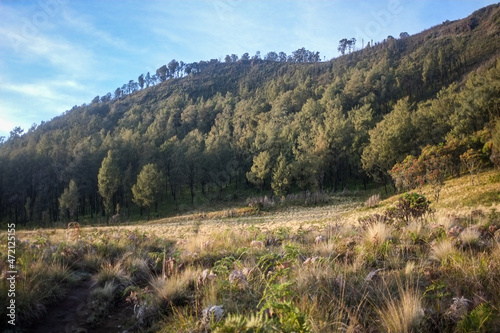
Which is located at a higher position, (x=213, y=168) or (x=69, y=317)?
(x=213, y=168)

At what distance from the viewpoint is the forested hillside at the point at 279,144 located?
42.3 meters

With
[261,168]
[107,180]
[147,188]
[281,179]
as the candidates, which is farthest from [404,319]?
[107,180]

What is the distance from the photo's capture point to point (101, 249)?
18.7 feet

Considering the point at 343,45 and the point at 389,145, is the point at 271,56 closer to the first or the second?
the point at 343,45

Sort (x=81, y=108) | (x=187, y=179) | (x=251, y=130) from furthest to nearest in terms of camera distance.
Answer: (x=81, y=108), (x=251, y=130), (x=187, y=179)

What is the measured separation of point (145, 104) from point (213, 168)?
3381 inches

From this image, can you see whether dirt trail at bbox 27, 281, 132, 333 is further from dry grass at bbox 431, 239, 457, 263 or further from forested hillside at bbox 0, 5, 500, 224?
forested hillside at bbox 0, 5, 500, 224

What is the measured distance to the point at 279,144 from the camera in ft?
189

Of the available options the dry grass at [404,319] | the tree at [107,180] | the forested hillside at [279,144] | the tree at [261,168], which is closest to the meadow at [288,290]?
the dry grass at [404,319]

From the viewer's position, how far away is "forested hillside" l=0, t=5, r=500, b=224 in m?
42.3

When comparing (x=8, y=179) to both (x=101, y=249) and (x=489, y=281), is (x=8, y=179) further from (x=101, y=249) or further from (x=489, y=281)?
(x=489, y=281)

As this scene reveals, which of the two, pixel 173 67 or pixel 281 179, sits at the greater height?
pixel 173 67

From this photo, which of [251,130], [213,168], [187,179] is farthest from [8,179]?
[251,130]

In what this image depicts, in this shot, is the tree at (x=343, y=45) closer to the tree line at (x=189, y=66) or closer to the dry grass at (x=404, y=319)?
the tree line at (x=189, y=66)
